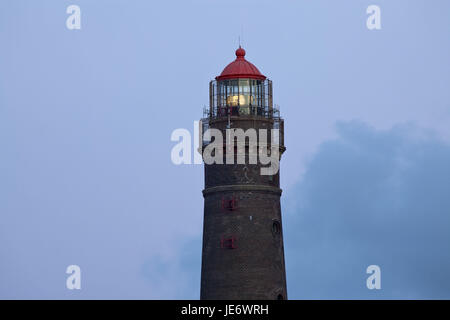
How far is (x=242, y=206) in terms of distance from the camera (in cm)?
12238

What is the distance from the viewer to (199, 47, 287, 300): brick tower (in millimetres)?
121625

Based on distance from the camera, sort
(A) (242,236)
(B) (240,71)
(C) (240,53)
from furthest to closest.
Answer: (C) (240,53)
(B) (240,71)
(A) (242,236)

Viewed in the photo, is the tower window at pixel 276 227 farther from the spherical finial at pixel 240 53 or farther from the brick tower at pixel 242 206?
the spherical finial at pixel 240 53

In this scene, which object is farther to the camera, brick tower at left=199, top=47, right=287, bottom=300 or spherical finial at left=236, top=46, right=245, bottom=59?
spherical finial at left=236, top=46, right=245, bottom=59

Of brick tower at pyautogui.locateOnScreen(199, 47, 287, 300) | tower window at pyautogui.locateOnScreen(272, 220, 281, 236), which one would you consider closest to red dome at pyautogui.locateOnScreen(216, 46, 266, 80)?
brick tower at pyautogui.locateOnScreen(199, 47, 287, 300)

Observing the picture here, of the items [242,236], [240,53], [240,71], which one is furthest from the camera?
[240,53]

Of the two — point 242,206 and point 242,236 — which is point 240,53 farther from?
point 242,236

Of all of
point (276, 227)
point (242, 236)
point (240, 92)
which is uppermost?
point (240, 92)

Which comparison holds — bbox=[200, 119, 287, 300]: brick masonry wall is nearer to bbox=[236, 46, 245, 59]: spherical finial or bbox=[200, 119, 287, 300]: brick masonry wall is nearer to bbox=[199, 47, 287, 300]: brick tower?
bbox=[199, 47, 287, 300]: brick tower

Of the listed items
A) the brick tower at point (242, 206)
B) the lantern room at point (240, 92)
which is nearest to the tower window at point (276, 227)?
the brick tower at point (242, 206)

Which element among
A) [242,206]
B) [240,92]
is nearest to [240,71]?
[240,92]

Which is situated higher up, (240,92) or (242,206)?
(240,92)

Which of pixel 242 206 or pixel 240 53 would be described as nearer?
pixel 242 206
